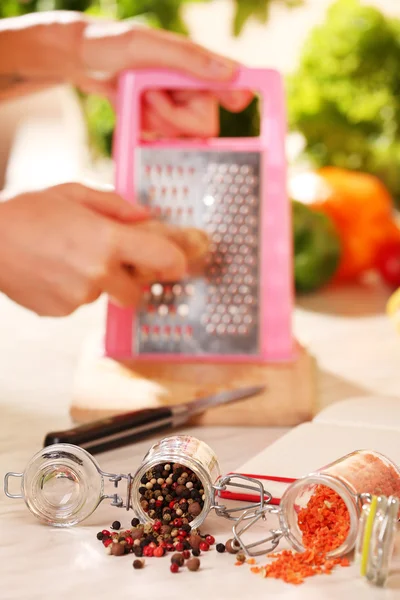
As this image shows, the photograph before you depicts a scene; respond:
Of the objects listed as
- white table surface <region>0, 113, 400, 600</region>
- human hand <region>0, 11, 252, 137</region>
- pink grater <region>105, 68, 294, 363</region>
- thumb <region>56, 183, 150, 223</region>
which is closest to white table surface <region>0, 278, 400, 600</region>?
white table surface <region>0, 113, 400, 600</region>

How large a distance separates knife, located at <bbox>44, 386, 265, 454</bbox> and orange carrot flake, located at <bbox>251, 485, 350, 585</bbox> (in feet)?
0.81

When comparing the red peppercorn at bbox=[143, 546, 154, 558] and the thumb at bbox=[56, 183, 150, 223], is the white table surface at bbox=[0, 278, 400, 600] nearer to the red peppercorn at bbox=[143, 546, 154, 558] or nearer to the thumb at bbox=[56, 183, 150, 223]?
the red peppercorn at bbox=[143, 546, 154, 558]

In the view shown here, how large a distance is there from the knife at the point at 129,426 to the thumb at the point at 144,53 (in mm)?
433

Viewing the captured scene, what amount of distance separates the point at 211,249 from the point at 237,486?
521 mm

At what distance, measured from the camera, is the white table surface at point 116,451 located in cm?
63

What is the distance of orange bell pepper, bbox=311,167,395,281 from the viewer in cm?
173

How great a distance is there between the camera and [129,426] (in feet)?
2.93

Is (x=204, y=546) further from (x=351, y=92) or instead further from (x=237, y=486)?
(x=351, y=92)

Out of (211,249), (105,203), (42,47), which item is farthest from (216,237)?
(42,47)

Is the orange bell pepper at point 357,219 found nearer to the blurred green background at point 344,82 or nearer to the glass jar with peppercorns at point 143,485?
the blurred green background at point 344,82

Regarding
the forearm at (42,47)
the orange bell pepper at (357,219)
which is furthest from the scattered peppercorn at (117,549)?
the orange bell pepper at (357,219)

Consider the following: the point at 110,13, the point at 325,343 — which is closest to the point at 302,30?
the point at 110,13

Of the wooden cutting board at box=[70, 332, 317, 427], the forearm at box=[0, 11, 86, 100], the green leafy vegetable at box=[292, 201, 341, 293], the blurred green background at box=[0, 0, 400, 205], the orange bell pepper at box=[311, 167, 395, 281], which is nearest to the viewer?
the wooden cutting board at box=[70, 332, 317, 427]

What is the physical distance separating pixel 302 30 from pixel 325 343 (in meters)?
1.79
